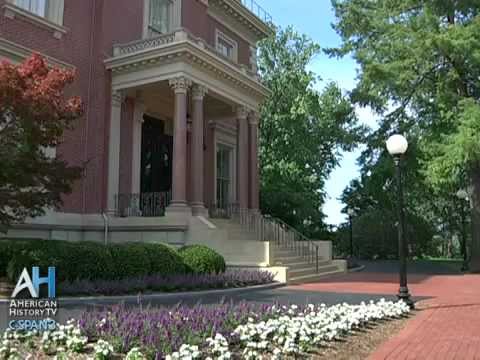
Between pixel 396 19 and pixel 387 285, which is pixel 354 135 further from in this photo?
pixel 387 285

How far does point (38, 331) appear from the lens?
5.30 m

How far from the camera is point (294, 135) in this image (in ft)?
89.5

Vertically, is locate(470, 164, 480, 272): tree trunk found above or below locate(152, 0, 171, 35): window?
below

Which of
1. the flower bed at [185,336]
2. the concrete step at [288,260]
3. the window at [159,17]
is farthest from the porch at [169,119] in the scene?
the flower bed at [185,336]

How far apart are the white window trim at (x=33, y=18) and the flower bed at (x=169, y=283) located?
8065 mm

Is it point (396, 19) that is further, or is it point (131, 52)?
point (396, 19)

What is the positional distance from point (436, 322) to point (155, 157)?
12.4 m

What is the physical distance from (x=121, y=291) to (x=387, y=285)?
23.9 ft

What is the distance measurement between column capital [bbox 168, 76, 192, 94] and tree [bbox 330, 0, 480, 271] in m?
7.38

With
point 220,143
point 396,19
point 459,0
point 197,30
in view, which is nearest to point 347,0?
point 396,19

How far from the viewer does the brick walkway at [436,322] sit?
5.77 meters

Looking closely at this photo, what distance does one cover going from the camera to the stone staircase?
14.3m

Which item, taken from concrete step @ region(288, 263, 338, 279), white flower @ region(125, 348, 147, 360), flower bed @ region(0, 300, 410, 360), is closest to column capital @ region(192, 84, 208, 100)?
concrete step @ region(288, 263, 338, 279)

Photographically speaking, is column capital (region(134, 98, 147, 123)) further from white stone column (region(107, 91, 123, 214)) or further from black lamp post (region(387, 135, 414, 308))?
black lamp post (region(387, 135, 414, 308))
